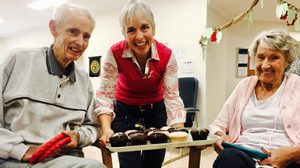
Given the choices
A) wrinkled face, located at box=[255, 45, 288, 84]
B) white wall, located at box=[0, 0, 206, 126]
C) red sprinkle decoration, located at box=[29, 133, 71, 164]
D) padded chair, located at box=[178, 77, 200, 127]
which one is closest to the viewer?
red sprinkle decoration, located at box=[29, 133, 71, 164]

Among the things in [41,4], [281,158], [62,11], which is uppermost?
[41,4]

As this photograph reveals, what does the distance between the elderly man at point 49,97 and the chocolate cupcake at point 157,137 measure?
0.75 ft

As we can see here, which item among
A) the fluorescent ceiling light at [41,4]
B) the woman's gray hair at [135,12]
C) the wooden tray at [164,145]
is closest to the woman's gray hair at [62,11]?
the woman's gray hair at [135,12]

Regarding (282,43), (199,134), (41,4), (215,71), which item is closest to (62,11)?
(199,134)

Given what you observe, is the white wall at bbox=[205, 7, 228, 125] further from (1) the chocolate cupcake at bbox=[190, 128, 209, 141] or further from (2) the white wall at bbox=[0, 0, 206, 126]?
(1) the chocolate cupcake at bbox=[190, 128, 209, 141]

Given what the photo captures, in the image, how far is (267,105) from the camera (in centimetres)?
136

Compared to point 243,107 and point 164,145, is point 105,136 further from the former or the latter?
point 243,107

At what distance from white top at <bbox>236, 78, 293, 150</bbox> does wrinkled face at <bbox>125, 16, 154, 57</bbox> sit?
610 mm

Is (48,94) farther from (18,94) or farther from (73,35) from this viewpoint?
(73,35)

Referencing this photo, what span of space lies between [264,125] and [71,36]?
987 mm

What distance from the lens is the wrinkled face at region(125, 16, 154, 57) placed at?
1235mm

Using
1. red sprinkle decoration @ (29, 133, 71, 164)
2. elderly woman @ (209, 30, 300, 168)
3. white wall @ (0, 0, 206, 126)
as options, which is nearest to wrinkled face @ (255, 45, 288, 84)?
elderly woman @ (209, 30, 300, 168)

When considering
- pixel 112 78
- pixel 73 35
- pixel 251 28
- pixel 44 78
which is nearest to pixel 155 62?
pixel 112 78

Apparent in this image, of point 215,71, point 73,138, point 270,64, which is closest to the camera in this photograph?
point 73,138
